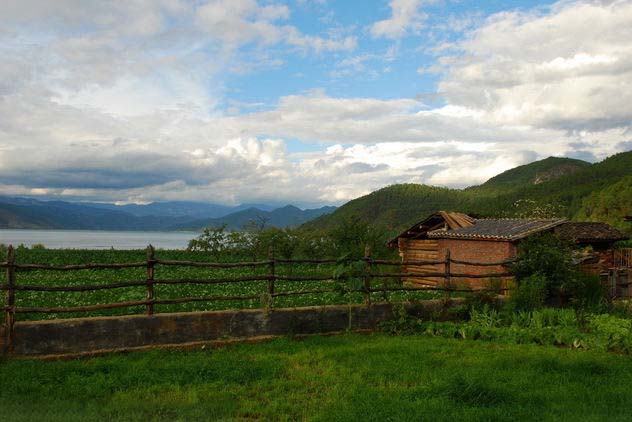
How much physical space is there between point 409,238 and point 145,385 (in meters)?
25.9

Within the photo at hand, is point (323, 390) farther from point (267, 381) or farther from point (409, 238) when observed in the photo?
point (409, 238)

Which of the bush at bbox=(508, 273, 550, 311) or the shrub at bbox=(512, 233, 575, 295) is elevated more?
the shrub at bbox=(512, 233, 575, 295)

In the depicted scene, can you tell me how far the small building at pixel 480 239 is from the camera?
23.4 meters

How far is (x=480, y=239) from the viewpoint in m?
24.8

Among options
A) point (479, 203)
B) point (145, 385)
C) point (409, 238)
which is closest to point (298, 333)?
point (145, 385)

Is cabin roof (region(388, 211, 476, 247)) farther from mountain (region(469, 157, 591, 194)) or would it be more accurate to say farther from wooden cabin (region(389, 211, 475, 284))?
mountain (region(469, 157, 591, 194))

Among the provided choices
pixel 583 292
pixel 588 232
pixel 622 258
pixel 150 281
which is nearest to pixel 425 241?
pixel 588 232

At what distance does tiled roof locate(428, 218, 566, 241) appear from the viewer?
2288 centimetres

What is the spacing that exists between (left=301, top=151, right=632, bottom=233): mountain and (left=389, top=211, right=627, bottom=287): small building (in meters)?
56.6

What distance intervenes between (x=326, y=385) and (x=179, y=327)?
4.30 metres

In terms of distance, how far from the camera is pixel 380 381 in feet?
27.4

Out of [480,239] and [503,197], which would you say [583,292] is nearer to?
[480,239]

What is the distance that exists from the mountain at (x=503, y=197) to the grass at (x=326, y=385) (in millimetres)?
78960

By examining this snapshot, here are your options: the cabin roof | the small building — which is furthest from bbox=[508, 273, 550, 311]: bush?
the cabin roof
